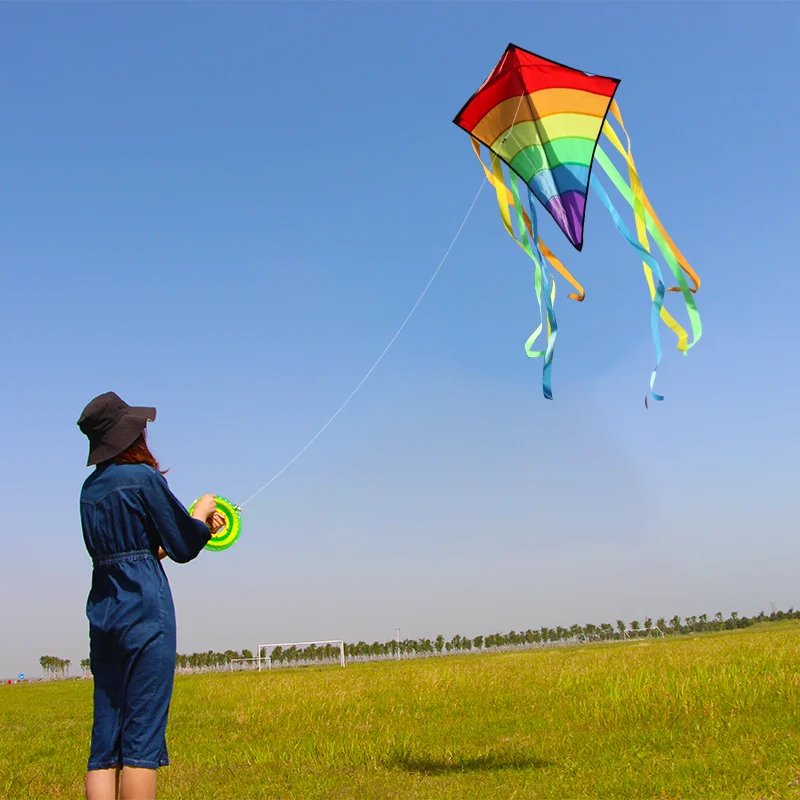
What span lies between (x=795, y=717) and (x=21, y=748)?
24.6ft

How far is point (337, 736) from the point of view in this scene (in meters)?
7.19

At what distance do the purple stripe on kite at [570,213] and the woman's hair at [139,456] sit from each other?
4085mm

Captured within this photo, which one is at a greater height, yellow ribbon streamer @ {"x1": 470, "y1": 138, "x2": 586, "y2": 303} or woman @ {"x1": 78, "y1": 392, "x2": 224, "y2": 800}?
yellow ribbon streamer @ {"x1": 470, "y1": 138, "x2": 586, "y2": 303}

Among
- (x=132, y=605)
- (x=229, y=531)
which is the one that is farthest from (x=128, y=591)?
(x=229, y=531)

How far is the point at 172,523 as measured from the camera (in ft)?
10.6

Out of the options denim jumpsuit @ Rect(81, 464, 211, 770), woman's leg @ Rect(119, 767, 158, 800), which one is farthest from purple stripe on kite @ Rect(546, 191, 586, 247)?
woman's leg @ Rect(119, 767, 158, 800)

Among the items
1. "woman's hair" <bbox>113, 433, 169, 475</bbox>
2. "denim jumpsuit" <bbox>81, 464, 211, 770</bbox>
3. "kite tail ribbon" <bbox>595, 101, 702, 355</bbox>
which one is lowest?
"denim jumpsuit" <bbox>81, 464, 211, 770</bbox>

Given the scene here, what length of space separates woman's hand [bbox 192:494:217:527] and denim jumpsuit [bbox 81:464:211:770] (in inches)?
5.1

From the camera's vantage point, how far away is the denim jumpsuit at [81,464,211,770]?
3.00 metres

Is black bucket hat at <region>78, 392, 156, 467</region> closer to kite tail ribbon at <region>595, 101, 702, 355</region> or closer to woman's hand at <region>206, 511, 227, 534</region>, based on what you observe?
woman's hand at <region>206, 511, 227, 534</region>

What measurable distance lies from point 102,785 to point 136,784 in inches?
5.8

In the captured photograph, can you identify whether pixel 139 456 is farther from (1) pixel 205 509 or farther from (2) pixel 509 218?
(2) pixel 509 218

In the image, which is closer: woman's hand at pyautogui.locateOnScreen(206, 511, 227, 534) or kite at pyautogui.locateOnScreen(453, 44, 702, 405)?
woman's hand at pyautogui.locateOnScreen(206, 511, 227, 534)

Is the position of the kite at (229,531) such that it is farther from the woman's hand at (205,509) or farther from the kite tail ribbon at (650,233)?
the kite tail ribbon at (650,233)
